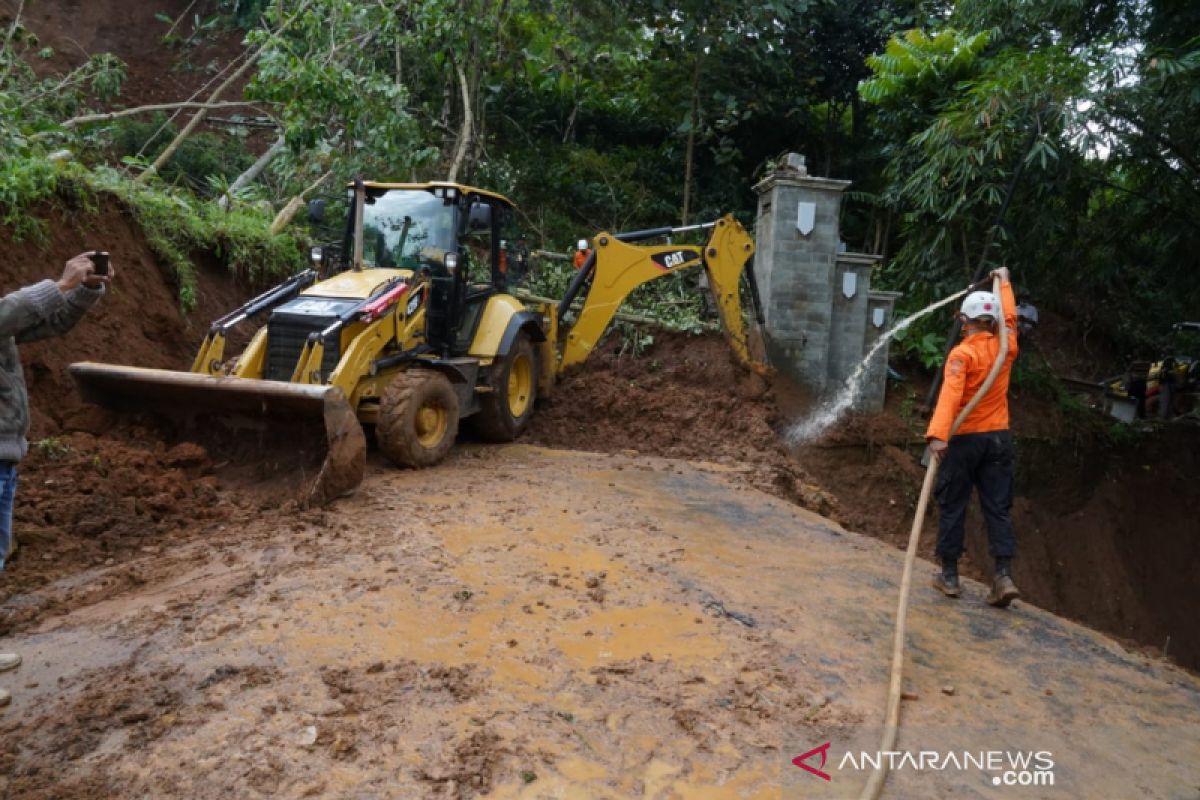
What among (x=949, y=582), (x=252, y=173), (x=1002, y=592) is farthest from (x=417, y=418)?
(x=252, y=173)

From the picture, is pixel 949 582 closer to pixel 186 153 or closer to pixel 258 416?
pixel 258 416

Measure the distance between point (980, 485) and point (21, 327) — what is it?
5109mm

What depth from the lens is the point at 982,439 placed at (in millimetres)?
5258

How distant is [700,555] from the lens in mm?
5500

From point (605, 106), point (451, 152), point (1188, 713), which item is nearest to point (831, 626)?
point (1188, 713)

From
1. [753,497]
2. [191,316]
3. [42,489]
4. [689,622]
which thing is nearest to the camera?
[689,622]

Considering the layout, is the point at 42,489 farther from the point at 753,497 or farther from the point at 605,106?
the point at 605,106

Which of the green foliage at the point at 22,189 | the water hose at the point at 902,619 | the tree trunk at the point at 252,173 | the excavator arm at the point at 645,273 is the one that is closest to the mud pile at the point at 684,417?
the excavator arm at the point at 645,273

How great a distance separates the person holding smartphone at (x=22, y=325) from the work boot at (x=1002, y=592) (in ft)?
16.5

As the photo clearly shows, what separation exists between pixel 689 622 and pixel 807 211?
7.36 m

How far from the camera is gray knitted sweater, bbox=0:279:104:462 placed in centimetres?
351

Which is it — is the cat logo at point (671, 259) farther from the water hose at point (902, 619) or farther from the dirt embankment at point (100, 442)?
the dirt embankment at point (100, 442)

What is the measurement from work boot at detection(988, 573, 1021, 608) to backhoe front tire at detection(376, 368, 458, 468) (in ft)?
13.8

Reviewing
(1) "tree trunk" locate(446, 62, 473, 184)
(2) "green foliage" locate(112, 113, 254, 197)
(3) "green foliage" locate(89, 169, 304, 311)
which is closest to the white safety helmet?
(3) "green foliage" locate(89, 169, 304, 311)
